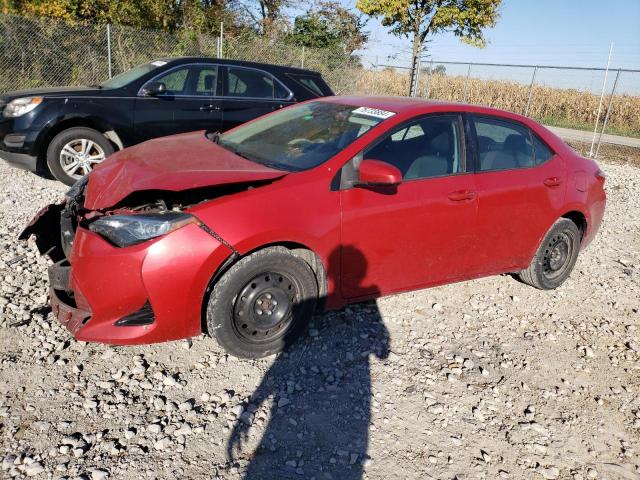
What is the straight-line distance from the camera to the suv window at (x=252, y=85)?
760cm

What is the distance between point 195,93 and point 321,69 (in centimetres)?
1087

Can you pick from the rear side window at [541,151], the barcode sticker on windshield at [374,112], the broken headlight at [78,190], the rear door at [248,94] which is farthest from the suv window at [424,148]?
the rear door at [248,94]

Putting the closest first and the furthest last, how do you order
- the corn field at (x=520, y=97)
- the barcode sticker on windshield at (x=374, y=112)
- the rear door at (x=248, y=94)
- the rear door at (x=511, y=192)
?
1. the barcode sticker on windshield at (x=374, y=112)
2. the rear door at (x=511, y=192)
3. the rear door at (x=248, y=94)
4. the corn field at (x=520, y=97)

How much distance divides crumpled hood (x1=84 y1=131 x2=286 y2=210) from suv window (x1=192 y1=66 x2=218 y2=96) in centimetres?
375

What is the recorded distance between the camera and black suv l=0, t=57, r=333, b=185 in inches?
254

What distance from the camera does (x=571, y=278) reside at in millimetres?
5367

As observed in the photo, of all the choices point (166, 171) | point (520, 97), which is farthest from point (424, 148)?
point (520, 97)

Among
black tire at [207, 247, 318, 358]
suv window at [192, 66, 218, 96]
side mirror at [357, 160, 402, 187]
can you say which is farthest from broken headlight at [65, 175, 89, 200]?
suv window at [192, 66, 218, 96]

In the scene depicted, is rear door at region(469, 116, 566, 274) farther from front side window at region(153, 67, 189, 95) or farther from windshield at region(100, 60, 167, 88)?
windshield at region(100, 60, 167, 88)

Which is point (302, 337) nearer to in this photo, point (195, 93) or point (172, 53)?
point (195, 93)

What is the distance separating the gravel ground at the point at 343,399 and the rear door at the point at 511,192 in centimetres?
54

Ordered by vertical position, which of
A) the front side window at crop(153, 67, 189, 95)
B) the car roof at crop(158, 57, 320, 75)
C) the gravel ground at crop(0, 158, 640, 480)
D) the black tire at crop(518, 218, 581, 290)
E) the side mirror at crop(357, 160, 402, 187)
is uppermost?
the car roof at crop(158, 57, 320, 75)

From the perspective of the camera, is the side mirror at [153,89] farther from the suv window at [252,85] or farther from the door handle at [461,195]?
the door handle at [461,195]

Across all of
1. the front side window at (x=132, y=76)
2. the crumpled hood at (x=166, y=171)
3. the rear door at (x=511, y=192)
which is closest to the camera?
the crumpled hood at (x=166, y=171)
